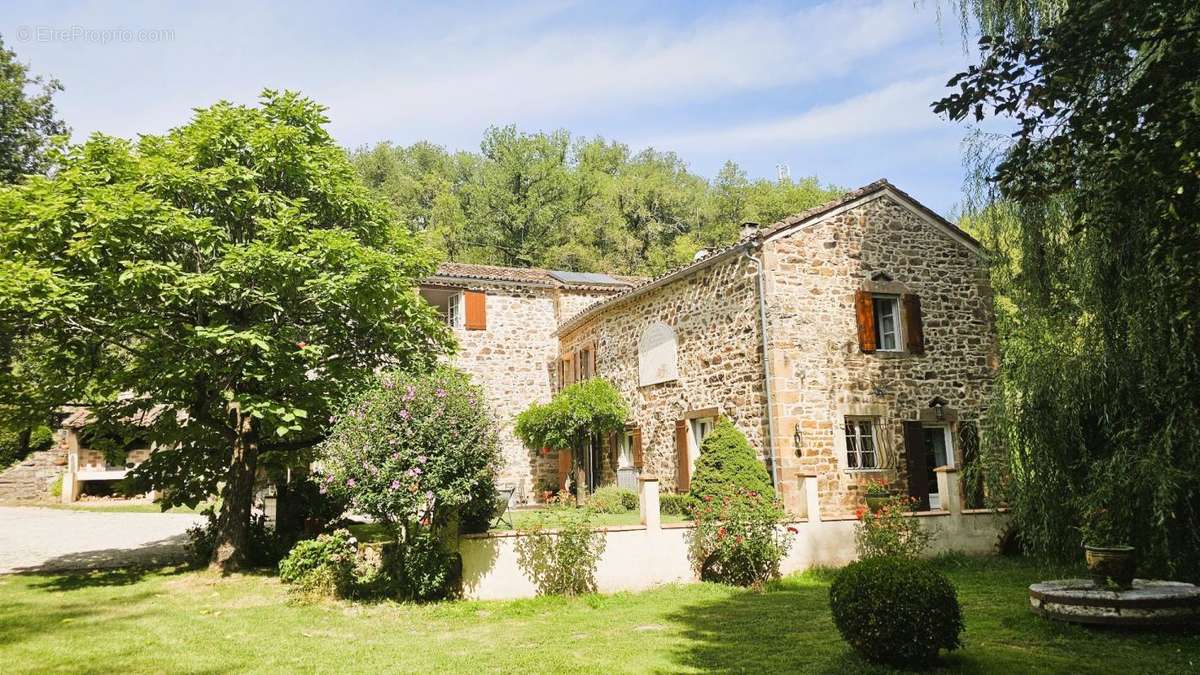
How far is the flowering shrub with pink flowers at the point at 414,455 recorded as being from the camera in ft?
28.7

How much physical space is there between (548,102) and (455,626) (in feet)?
32.6

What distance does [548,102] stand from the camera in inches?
556

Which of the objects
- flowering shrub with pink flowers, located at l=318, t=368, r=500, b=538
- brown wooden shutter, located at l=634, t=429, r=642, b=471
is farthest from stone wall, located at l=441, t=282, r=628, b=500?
flowering shrub with pink flowers, located at l=318, t=368, r=500, b=538

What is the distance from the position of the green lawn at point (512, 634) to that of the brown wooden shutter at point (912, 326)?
184 inches

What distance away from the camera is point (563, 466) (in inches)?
784

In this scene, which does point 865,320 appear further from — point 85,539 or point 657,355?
point 85,539

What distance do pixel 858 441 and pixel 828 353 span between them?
1.73m

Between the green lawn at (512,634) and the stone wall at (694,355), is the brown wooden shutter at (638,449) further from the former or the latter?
the green lawn at (512,634)

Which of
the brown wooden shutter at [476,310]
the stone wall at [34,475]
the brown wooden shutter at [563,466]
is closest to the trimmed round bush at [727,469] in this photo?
the brown wooden shutter at [563,466]

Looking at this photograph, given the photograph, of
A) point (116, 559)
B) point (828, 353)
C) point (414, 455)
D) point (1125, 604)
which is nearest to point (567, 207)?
point (828, 353)

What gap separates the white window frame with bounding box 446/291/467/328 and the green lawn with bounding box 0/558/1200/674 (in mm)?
10318

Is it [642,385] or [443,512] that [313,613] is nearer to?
[443,512]

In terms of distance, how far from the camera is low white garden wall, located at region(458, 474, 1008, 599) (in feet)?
30.9

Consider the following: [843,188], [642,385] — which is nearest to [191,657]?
[642,385]
